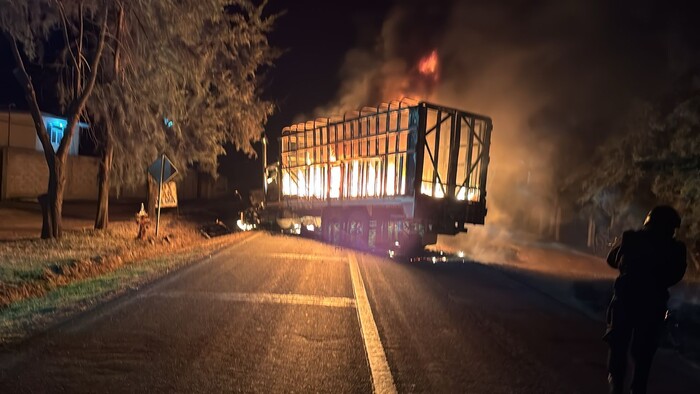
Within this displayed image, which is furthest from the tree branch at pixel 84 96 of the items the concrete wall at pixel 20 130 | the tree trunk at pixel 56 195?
the concrete wall at pixel 20 130

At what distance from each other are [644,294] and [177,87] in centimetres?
1526

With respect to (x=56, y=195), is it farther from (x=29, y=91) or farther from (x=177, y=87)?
(x=177, y=87)

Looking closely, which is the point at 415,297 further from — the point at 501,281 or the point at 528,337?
the point at 501,281

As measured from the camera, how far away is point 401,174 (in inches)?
599

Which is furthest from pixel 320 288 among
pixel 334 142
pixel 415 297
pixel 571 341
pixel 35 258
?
pixel 334 142

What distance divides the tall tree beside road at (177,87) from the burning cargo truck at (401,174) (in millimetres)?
4092

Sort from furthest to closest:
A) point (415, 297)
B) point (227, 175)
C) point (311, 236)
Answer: point (227, 175)
point (311, 236)
point (415, 297)

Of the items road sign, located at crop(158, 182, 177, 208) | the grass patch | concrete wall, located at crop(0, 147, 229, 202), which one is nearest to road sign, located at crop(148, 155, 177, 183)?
road sign, located at crop(158, 182, 177, 208)

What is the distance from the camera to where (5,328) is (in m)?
6.49

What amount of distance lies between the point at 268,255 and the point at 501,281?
5.27 m

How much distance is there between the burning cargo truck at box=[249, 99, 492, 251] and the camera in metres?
14.9

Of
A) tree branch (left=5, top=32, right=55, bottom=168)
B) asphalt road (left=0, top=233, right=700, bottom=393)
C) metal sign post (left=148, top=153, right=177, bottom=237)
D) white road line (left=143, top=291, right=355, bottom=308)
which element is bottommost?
asphalt road (left=0, top=233, right=700, bottom=393)

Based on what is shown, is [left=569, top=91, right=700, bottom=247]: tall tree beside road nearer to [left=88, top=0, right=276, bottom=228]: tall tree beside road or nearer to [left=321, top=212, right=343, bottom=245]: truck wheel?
[left=321, top=212, right=343, bottom=245]: truck wheel

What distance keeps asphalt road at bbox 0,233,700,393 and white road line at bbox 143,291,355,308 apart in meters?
0.03
